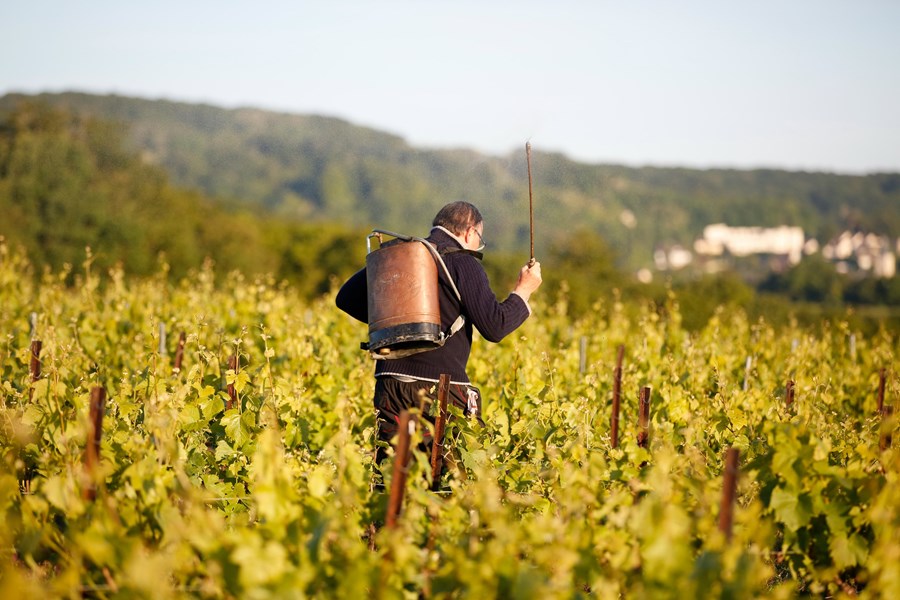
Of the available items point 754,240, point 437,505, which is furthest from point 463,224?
point 754,240

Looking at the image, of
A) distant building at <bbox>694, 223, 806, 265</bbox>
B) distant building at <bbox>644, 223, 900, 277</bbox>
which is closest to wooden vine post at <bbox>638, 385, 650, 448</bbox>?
distant building at <bbox>644, 223, 900, 277</bbox>

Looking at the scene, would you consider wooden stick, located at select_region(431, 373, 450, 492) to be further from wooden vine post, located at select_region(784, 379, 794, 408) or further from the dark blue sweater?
wooden vine post, located at select_region(784, 379, 794, 408)

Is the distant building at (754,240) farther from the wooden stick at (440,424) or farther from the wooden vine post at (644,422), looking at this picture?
the wooden stick at (440,424)

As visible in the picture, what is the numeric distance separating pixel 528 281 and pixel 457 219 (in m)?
0.41

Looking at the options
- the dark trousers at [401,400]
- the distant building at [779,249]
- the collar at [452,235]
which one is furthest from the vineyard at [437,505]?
the distant building at [779,249]

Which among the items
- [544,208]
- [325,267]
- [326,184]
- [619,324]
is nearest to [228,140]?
[326,184]

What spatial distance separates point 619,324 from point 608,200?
13471cm

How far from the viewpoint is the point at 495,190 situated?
5792 inches

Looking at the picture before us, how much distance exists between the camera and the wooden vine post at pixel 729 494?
8.10 ft

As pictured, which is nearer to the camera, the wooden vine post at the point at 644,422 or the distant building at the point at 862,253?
the wooden vine post at the point at 644,422

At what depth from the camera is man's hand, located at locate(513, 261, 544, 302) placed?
12.6 feet

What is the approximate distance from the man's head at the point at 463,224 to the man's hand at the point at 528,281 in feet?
0.76

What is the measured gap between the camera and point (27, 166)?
37719 mm

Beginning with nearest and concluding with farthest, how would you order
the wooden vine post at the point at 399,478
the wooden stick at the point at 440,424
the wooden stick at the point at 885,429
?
the wooden vine post at the point at 399,478 → the wooden stick at the point at 885,429 → the wooden stick at the point at 440,424
